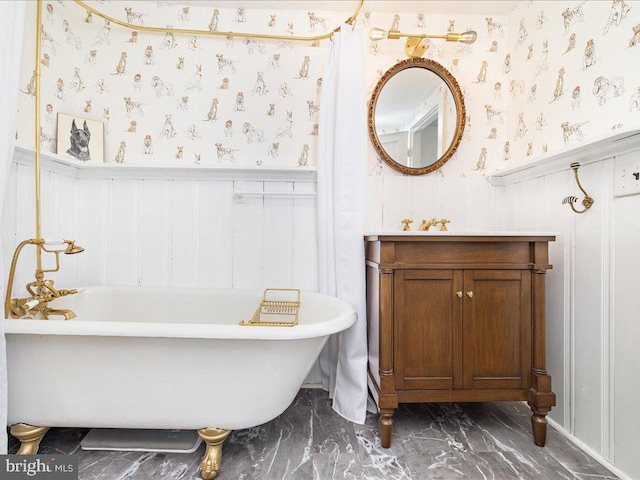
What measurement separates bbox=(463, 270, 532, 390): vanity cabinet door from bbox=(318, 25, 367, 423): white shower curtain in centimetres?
48

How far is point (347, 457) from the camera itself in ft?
4.17

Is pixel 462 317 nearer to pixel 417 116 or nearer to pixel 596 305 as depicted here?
pixel 596 305

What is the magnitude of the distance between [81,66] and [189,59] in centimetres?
64

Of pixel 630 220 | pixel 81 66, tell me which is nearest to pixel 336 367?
pixel 630 220

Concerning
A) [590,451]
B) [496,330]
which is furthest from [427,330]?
[590,451]

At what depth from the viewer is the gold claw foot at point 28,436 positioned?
1.17 m

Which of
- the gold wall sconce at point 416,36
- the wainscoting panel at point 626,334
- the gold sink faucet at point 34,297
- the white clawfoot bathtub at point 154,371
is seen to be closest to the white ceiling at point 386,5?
the gold wall sconce at point 416,36

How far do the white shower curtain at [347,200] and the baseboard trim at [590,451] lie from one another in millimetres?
897

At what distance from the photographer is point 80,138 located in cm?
182

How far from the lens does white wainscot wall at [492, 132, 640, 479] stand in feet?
3.79

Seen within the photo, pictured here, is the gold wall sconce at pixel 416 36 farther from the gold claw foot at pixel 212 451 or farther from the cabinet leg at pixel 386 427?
the gold claw foot at pixel 212 451

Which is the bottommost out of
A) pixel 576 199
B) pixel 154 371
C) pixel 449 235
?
pixel 154 371

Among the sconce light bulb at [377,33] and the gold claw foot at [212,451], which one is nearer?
the gold claw foot at [212,451]

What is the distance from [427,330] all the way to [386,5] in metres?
1.86
